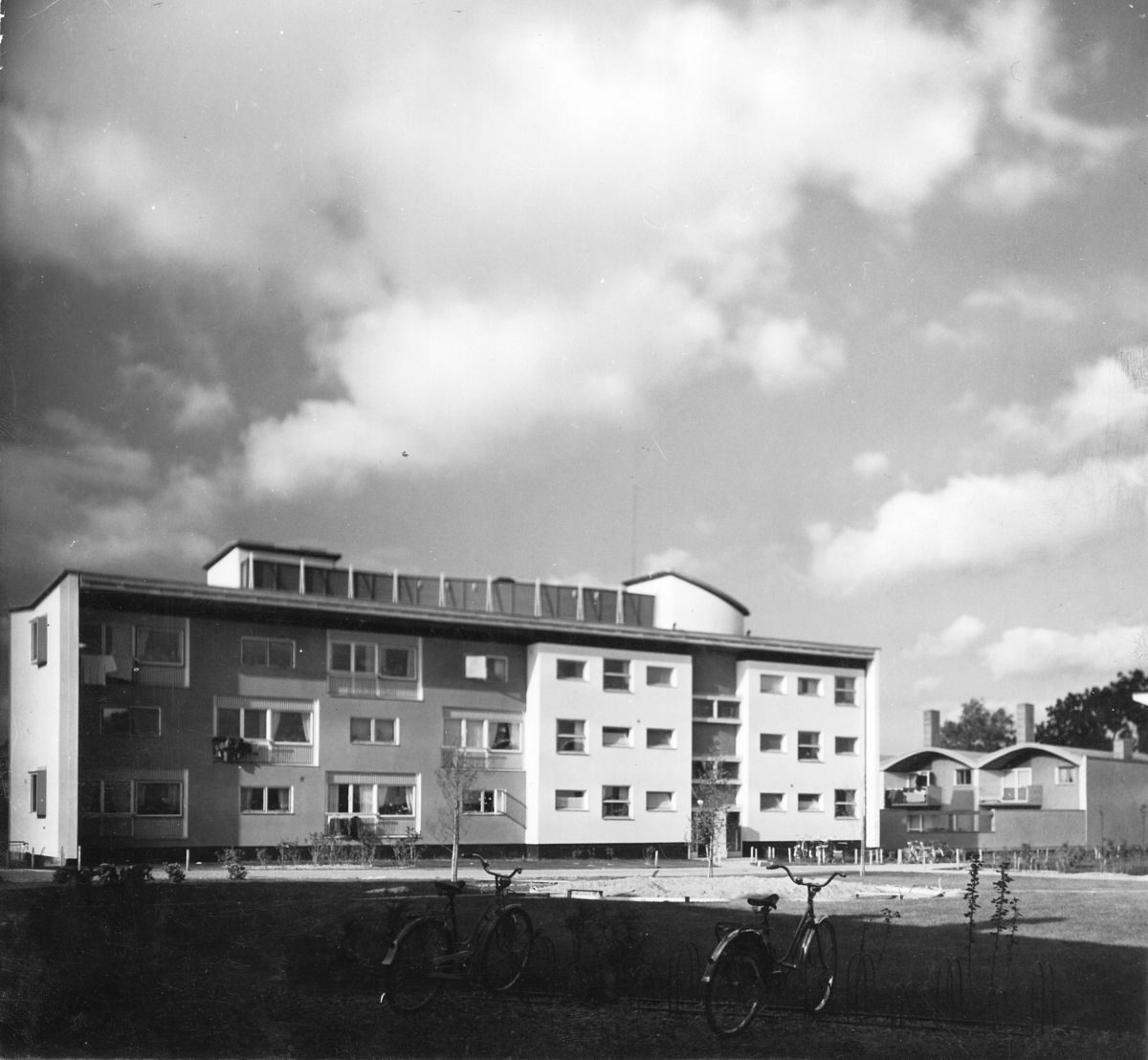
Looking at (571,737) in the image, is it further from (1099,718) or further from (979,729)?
(979,729)

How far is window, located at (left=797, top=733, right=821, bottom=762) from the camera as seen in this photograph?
4466 centimetres

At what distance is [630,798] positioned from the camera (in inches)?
1662

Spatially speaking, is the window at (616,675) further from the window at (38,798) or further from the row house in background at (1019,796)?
the window at (38,798)

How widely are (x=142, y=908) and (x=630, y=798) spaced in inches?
1172

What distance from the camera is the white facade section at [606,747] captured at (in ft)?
134

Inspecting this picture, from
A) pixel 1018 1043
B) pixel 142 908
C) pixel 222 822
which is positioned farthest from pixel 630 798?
pixel 1018 1043

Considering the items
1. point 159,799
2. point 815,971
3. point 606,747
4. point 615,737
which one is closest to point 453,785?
point 606,747

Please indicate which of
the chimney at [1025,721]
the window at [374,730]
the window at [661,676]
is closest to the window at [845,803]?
the chimney at [1025,721]

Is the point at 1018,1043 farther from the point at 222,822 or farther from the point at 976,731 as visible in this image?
the point at 976,731

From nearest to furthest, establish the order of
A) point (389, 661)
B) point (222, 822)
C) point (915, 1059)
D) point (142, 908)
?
point (915, 1059)
point (142, 908)
point (222, 822)
point (389, 661)

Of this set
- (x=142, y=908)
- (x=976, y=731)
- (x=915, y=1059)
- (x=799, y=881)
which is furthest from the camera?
(x=976, y=731)

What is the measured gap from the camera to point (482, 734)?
132 ft

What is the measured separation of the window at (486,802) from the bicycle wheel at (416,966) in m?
28.4

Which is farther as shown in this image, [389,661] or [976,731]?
[976,731]
